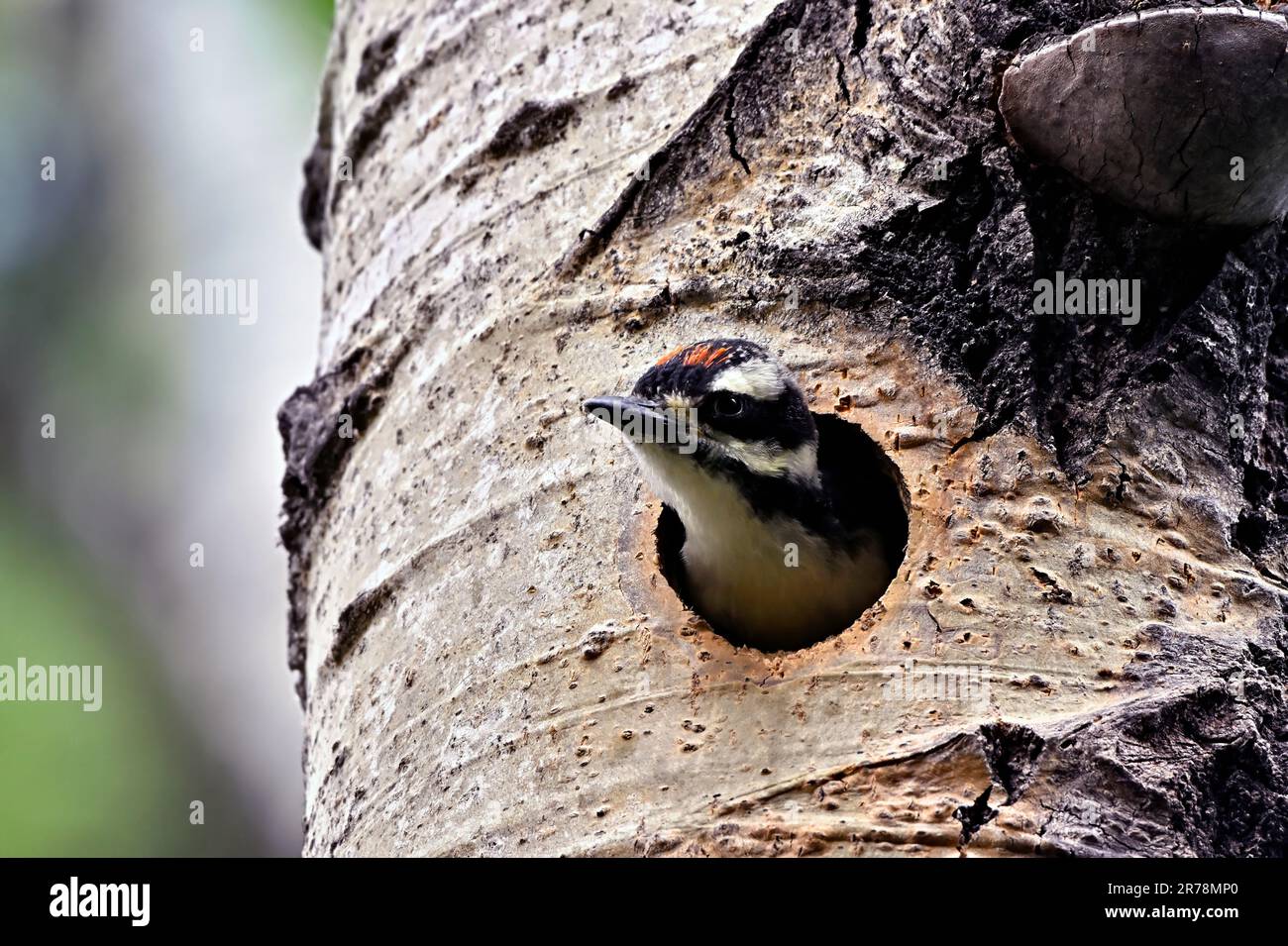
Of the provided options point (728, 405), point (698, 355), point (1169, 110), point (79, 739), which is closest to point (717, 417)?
point (728, 405)

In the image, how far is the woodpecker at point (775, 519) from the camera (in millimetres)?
3623

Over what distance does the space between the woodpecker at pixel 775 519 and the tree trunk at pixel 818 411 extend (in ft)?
1.39

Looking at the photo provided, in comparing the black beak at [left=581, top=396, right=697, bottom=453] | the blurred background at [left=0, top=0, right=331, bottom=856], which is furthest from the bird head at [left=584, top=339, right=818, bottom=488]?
the blurred background at [left=0, top=0, right=331, bottom=856]

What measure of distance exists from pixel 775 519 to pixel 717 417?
0.43 meters

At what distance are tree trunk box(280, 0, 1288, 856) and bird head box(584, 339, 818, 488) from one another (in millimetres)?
65

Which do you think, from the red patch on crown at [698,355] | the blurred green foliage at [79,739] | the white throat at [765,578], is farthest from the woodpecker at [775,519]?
the blurred green foliage at [79,739]

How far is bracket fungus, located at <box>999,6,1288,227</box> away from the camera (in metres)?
2.89

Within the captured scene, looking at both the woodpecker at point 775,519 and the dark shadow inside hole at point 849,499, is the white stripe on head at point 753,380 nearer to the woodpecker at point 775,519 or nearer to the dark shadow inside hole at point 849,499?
the woodpecker at point 775,519

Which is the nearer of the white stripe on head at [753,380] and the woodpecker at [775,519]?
the white stripe on head at [753,380]

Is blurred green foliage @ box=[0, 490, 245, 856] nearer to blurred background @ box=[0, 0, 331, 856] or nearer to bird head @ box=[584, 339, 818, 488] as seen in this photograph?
blurred background @ box=[0, 0, 331, 856]

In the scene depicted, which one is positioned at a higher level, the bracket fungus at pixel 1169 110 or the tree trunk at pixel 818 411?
the bracket fungus at pixel 1169 110

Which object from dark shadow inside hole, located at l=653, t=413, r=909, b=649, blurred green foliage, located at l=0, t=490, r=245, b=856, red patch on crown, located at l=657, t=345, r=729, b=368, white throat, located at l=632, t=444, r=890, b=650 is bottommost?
blurred green foliage, located at l=0, t=490, r=245, b=856
